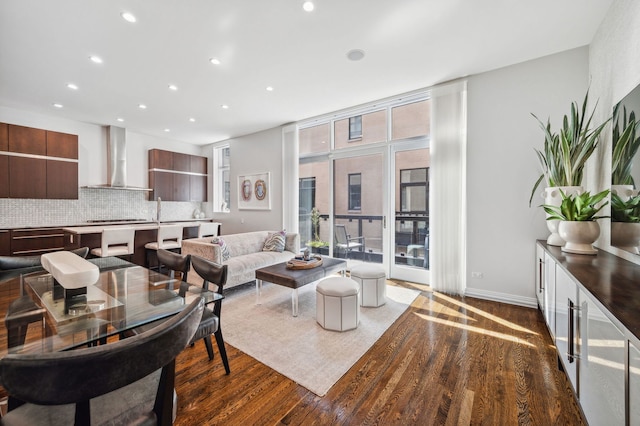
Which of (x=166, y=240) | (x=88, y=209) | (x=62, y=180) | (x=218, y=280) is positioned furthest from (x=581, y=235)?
(x=88, y=209)

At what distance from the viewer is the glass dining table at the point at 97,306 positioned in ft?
4.13

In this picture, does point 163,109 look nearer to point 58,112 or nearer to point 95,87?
point 95,87

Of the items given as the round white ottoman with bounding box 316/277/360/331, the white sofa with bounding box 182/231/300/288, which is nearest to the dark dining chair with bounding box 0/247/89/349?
the white sofa with bounding box 182/231/300/288

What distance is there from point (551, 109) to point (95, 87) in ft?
20.3

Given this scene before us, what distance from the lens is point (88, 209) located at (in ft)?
19.3

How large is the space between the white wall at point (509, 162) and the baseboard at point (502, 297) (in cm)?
1

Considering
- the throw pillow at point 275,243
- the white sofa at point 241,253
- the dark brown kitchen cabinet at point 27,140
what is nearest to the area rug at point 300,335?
the white sofa at point 241,253

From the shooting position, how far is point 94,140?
5.94 m

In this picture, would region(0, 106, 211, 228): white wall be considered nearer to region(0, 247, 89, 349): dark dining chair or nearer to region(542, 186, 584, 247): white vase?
region(0, 247, 89, 349): dark dining chair

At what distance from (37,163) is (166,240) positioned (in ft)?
8.61

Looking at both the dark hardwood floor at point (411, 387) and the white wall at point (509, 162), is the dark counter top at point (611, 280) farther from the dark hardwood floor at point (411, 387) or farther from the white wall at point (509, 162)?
the white wall at point (509, 162)

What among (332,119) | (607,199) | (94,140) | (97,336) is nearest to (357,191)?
(332,119)

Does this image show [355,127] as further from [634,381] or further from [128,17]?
[634,381]

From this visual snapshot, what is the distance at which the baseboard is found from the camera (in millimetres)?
3348
